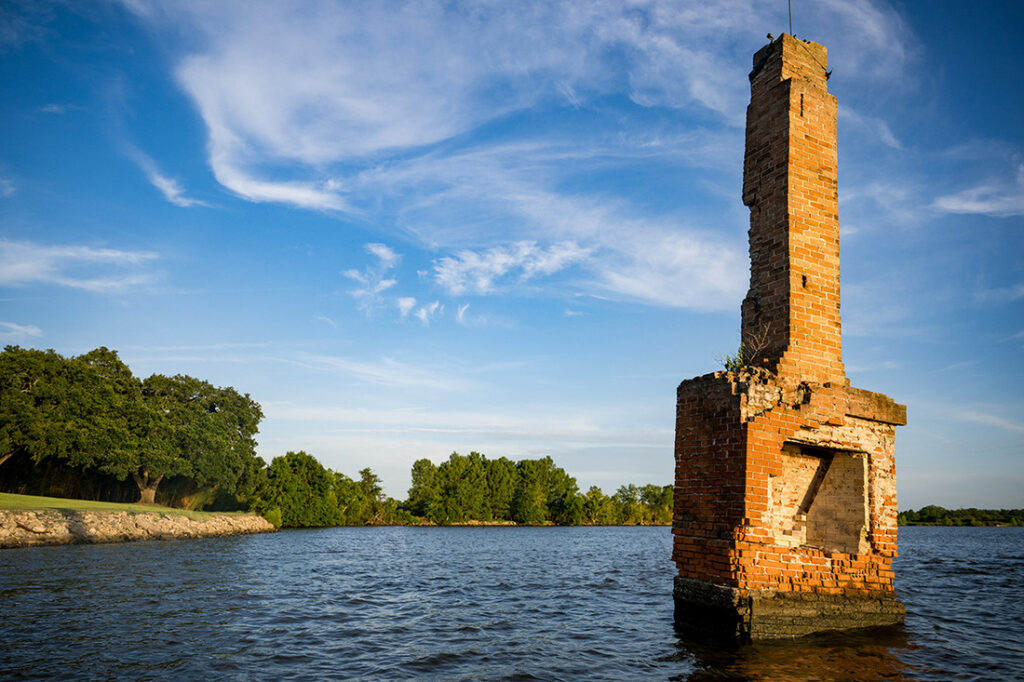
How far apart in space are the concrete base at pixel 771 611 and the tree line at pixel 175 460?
45.2 meters

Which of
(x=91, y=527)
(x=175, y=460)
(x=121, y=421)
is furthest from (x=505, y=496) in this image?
(x=91, y=527)

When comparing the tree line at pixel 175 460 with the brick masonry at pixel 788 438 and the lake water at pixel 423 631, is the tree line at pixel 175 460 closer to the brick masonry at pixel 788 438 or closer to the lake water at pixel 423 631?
the lake water at pixel 423 631

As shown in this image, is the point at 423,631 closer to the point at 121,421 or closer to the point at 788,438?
the point at 788,438

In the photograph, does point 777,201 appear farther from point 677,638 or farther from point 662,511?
point 662,511

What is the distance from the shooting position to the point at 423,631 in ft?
32.6

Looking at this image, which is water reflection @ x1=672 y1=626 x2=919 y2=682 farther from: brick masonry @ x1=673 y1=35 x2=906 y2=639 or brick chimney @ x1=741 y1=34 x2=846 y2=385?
brick chimney @ x1=741 y1=34 x2=846 y2=385

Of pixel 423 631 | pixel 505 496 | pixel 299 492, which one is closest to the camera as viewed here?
pixel 423 631

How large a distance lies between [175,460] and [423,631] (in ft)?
158

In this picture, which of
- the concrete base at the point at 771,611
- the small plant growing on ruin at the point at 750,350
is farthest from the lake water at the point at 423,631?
the small plant growing on ruin at the point at 750,350

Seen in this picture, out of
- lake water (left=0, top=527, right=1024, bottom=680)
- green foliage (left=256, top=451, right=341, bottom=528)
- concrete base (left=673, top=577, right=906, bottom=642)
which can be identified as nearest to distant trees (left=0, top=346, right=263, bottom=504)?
green foliage (left=256, top=451, right=341, bottom=528)

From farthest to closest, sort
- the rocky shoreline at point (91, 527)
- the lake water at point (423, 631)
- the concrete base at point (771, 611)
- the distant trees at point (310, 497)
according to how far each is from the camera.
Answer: the distant trees at point (310, 497) < the rocky shoreline at point (91, 527) < the concrete base at point (771, 611) < the lake water at point (423, 631)

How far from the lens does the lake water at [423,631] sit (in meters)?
7.09

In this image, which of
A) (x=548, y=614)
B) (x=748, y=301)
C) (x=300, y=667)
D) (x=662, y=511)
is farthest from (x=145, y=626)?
(x=662, y=511)

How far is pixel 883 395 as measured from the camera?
9.09 metres
